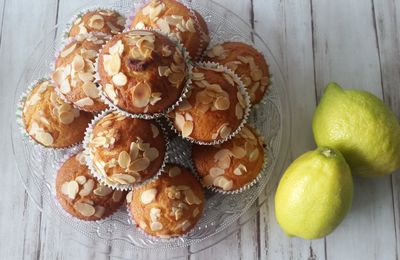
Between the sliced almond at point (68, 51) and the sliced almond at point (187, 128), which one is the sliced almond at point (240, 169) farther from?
the sliced almond at point (68, 51)

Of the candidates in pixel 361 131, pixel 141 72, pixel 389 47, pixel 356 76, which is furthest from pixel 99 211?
pixel 389 47

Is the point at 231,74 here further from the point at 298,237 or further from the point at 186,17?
the point at 298,237

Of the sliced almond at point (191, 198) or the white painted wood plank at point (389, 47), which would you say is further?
the white painted wood plank at point (389, 47)

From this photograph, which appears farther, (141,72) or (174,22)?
(174,22)

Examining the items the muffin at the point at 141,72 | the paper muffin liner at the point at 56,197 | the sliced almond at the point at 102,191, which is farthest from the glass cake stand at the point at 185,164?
the muffin at the point at 141,72

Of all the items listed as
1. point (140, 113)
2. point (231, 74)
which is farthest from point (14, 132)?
point (231, 74)

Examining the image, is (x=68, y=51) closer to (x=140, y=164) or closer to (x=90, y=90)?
(x=90, y=90)
